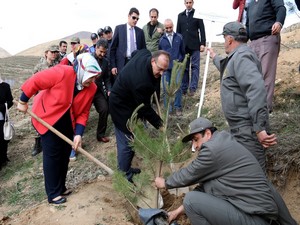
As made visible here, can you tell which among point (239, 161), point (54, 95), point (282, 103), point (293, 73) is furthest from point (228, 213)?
point (293, 73)

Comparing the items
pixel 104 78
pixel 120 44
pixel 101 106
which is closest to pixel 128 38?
pixel 120 44

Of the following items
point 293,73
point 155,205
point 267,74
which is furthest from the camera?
point 293,73

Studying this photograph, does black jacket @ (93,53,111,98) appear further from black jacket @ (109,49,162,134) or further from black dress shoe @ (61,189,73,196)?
black dress shoe @ (61,189,73,196)

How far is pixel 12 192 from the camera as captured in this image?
4895mm

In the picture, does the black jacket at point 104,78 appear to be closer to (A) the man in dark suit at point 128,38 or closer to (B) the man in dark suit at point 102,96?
(B) the man in dark suit at point 102,96

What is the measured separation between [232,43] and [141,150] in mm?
1168

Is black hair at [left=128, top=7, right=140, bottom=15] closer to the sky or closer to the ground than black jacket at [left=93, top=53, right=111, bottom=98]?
closer to the sky

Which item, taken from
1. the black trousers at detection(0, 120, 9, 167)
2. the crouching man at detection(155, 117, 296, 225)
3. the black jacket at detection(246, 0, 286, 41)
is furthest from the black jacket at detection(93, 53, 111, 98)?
the crouching man at detection(155, 117, 296, 225)

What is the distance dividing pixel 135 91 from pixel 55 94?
0.75 meters

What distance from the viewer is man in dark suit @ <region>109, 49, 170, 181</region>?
3.36 metres

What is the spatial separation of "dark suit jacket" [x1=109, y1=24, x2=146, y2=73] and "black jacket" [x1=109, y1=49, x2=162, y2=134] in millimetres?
1875

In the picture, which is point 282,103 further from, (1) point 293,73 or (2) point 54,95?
(2) point 54,95

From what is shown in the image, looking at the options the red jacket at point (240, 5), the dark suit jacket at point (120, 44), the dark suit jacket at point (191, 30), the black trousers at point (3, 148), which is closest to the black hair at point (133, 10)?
the dark suit jacket at point (120, 44)

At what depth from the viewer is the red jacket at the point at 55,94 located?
3330 millimetres
